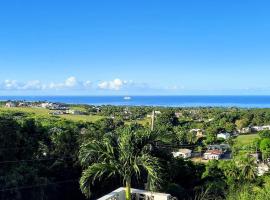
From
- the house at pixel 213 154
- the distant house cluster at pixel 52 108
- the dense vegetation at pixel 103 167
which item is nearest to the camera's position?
the dense vegetation at pixel 103 167

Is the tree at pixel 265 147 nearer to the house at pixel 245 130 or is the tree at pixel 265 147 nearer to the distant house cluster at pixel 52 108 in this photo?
the house at pixel 245 130

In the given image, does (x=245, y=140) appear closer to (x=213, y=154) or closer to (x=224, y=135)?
(x=224, y=135)

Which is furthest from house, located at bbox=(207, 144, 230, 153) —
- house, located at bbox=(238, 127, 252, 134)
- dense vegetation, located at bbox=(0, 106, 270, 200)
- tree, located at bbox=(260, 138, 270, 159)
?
dense vegetation, located at bbox=(0, 106, 270, 200)

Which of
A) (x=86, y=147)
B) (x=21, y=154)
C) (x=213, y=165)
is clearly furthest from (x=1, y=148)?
(x=213, y=165)

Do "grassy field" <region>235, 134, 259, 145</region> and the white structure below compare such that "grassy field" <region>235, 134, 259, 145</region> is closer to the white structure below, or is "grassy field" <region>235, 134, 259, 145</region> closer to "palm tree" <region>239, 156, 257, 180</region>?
"palm tree" <region>239, 156, 257, 180</region>

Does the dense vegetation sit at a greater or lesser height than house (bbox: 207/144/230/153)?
greater

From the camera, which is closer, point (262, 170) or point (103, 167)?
point (103, 167)

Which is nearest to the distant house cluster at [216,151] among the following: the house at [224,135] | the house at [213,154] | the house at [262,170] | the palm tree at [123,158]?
the house at [213,154]

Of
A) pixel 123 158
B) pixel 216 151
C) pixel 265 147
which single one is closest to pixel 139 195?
pixel 123 158
